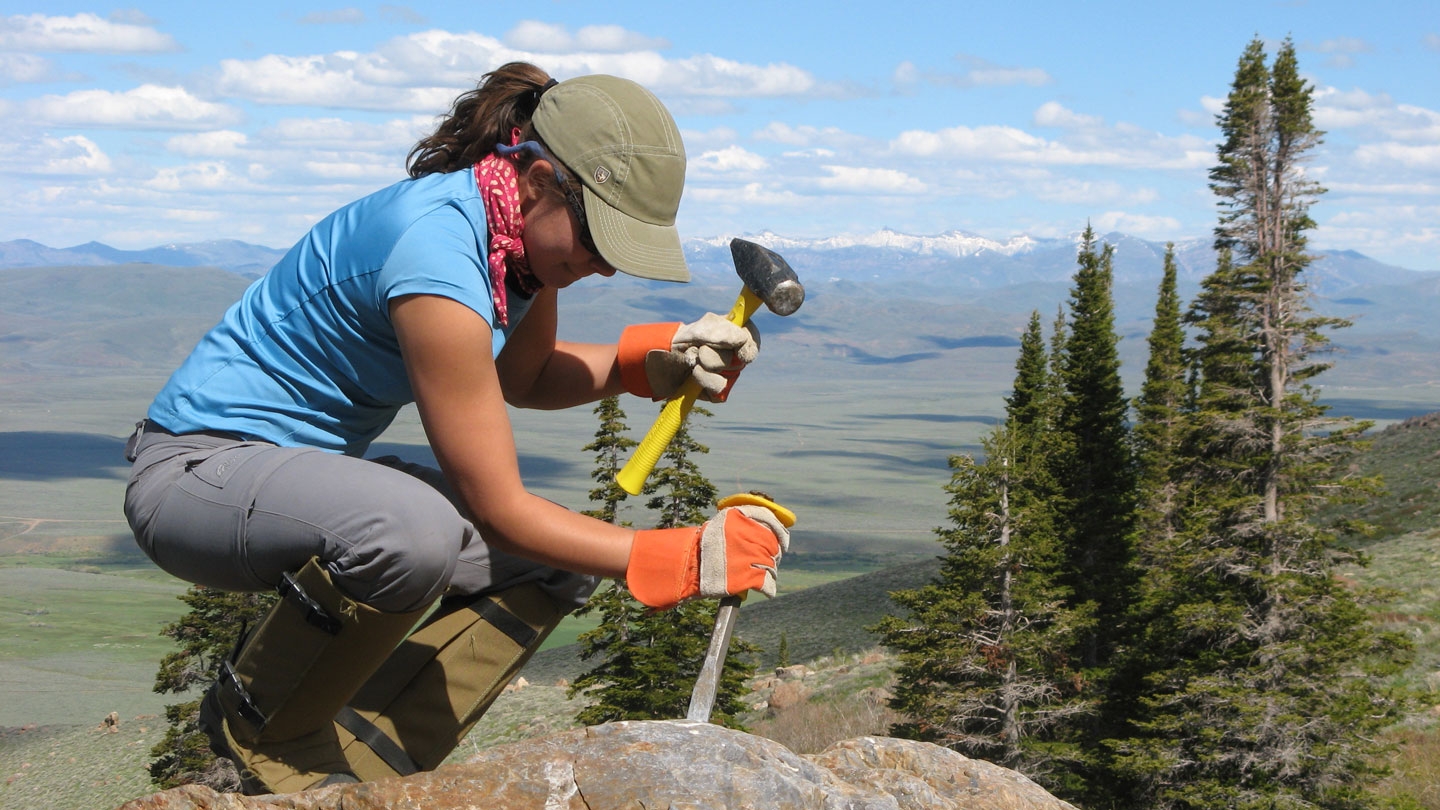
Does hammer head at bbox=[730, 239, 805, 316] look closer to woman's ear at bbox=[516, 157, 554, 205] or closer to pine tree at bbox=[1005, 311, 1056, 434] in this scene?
woman's ear at bbox=[516, 157, 554, 205]

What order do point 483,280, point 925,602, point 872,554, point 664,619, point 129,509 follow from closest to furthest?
1. point 483,280
2. point 129,509
3. point 664,619
4. point 925,602
5. point 872,554

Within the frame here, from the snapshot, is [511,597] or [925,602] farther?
[925,602]

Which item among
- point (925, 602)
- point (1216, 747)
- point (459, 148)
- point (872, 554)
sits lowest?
point (872, 554)

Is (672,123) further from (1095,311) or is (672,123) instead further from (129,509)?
(1095,311)

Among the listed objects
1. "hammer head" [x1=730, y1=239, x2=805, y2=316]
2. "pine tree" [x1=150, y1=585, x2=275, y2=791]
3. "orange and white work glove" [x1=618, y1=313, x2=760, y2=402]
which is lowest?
"pine tree" [x1=150, y1=585, x2=275, y2=791]

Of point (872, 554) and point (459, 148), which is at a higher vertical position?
point (459, 148)

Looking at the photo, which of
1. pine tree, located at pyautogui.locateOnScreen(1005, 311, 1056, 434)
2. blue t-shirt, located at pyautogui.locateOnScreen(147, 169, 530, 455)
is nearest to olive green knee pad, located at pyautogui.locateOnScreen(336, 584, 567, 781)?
blue t-shirt, located at pyautogui.locateOnScreen(147, 169, 530, 455)

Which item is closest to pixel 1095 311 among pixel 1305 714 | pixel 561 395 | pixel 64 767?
pixel 1305 714

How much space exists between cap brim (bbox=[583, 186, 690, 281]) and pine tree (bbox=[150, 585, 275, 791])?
23853 mm

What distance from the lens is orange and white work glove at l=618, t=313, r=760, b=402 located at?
469 centimetres

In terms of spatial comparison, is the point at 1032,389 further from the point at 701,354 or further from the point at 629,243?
the point at 629,243

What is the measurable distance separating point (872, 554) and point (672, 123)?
542 ft

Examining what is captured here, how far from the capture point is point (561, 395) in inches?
204

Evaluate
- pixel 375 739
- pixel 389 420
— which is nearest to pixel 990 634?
pixel 375 739
